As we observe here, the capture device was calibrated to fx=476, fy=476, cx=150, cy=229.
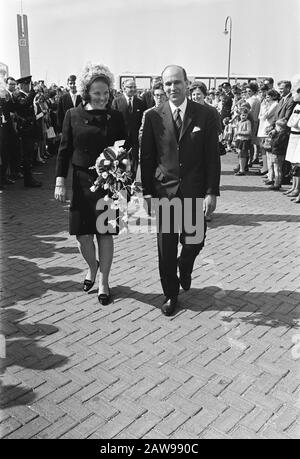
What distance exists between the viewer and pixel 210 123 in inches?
166

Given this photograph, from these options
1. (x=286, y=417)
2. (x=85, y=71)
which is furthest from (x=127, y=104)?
(x=286, y=417)

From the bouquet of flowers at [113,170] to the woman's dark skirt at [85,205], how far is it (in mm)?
179

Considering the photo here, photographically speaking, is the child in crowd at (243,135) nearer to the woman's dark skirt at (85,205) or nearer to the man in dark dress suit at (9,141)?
the man in dark dress suit at (9,141)

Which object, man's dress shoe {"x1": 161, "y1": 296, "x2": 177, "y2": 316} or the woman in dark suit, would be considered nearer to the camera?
the woman in dark suit

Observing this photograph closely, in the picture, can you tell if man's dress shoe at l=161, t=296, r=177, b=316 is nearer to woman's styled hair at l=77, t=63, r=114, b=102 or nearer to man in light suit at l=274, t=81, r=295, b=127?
woman's styled hair at l=77, t=63, r=114, b=102

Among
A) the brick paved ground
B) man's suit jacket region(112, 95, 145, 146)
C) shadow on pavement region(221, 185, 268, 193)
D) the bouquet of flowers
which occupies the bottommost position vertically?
the brick paved ground

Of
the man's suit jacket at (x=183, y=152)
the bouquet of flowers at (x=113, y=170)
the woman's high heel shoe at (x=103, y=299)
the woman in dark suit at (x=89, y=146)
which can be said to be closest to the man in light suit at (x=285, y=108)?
the man's suit jacket at (x=183, y=152)

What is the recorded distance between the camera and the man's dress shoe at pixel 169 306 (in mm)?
4441

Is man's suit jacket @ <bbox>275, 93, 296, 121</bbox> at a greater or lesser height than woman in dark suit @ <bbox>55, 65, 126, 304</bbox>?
greater

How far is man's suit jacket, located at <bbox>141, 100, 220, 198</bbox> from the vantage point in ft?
13.8

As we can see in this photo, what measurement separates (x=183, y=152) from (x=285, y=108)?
6479mm

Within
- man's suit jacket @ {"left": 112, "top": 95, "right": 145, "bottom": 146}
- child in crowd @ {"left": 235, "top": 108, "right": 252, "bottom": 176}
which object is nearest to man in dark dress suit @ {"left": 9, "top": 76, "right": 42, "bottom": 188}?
man's suit jacket @ {"left": 112, "top": 95, "right": 145, "bottom": 146}

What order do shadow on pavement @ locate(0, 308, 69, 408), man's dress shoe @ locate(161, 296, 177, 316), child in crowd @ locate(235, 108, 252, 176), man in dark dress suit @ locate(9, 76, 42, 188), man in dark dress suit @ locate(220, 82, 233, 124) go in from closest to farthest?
shadow on pavement @ locate(0, 308, 69, 408) → man's dress shoe @ locate(161, 296, 177, 316) → man in dark dress suit @ locate(9, 76, 42, 188) → child in crowd @ locate(235, 108, 252, 176) → man in dark dress suit @ locate(220, 82, 233, 124)

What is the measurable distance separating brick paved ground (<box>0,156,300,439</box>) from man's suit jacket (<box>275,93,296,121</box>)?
4119 mm
